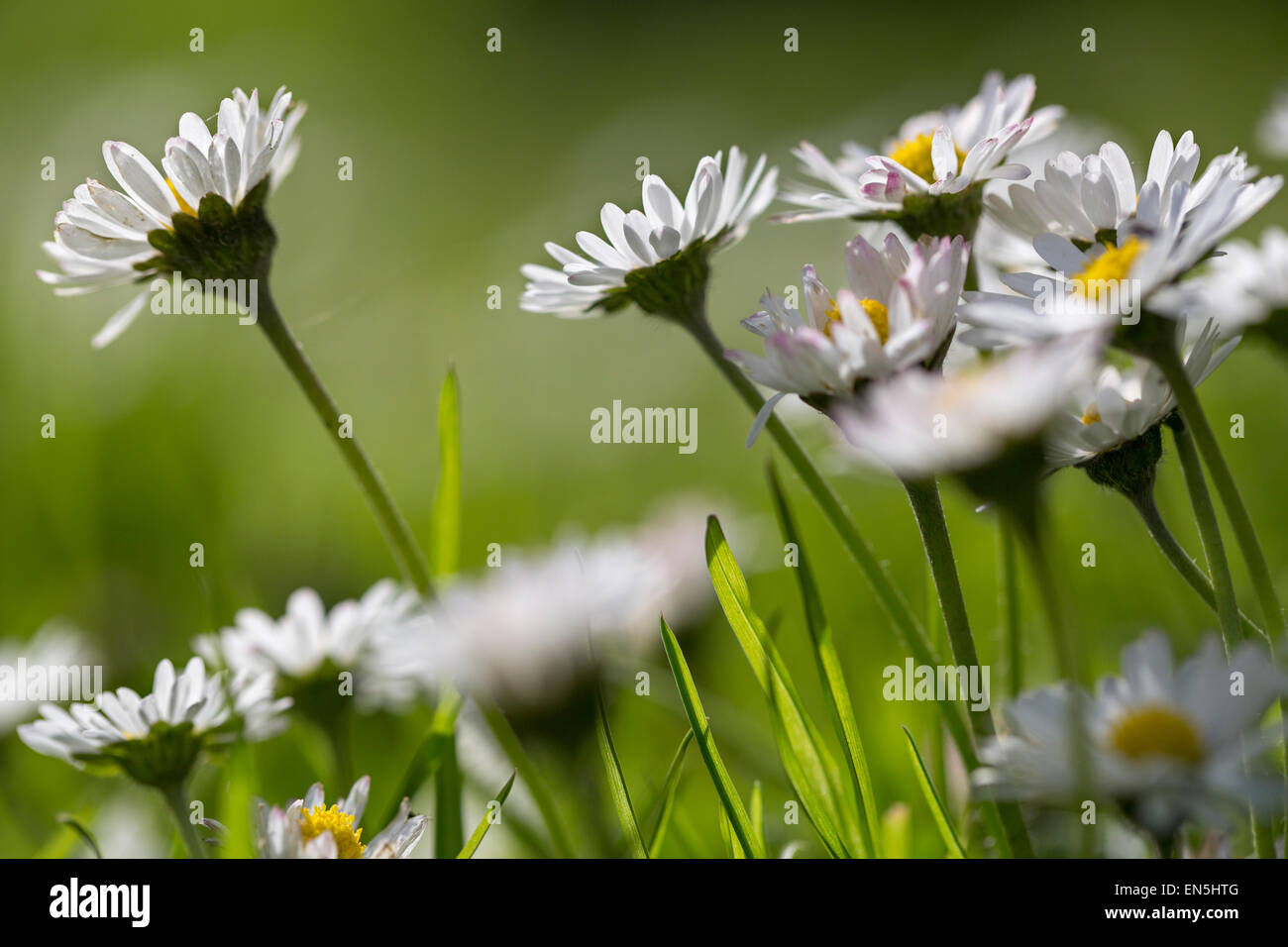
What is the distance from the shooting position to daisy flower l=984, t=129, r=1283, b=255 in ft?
1.15

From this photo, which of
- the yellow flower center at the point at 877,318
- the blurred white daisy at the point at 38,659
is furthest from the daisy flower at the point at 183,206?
the blurred white daisy at the point at 38,659

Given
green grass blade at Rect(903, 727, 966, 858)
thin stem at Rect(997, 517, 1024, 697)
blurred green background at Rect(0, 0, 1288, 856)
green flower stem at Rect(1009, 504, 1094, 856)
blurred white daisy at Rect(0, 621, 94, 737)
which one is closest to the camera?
green flower stem at Rect(1009, 504, 1094, 856)

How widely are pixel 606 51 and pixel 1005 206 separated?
Answer: 3697mm

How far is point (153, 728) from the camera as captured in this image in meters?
0.43

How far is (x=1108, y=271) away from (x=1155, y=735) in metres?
0.13

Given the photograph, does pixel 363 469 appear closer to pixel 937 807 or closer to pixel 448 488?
pixel 448 488

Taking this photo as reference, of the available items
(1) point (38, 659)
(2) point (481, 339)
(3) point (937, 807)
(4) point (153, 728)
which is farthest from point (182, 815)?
(2) point (481, 339)

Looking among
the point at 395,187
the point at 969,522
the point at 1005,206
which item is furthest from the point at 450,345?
the point at 1005,206

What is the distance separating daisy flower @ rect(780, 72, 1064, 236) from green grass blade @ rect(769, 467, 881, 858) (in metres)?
0.11

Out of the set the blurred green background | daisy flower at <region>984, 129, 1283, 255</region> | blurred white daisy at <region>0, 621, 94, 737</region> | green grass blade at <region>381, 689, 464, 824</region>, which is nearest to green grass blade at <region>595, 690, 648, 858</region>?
the blurred green background

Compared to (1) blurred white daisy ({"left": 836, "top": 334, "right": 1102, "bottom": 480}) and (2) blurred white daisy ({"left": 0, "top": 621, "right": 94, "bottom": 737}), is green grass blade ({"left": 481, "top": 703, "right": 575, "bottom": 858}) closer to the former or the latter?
(1) blurred white daisy ({"left": 836, "top": 334, "right": 1102, "bottom": 480})

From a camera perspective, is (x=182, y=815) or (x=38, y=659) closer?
(x=182, y=815)

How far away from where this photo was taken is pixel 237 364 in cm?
206
